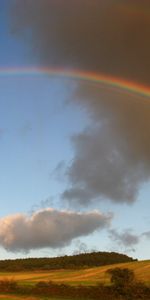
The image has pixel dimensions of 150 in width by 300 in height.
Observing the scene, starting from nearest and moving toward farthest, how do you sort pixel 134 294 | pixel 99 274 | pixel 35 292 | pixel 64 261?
pixel 134 294 → pixel 35 292 → pixel 99 274 → pixel 64 261

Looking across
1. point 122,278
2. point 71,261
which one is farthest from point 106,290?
point 71,261

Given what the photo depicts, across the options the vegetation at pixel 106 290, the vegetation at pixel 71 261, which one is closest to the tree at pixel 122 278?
the vegetation at pixel 106 290

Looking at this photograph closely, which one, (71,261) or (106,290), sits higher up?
(71,261)

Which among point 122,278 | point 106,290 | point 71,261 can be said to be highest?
point 71,261

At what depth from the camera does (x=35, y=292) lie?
7706 cm

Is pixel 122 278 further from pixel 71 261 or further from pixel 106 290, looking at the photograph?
pixel 71 261

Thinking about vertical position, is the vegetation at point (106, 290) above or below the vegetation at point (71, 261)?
below

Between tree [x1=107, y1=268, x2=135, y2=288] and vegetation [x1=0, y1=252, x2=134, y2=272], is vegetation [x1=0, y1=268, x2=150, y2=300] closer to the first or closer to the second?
tree [x1=107, y1=268, x2=135, y2=288]

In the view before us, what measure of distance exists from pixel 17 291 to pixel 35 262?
3488 inches

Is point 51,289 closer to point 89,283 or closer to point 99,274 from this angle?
point 89,283

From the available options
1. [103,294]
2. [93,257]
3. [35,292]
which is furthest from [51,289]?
[93,257]

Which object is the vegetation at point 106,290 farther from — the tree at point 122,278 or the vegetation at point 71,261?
the vegetation at point 71,261

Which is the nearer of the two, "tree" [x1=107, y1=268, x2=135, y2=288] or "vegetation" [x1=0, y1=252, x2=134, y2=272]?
"tree" [x1=107, y1=268, x2=135, y2=288]

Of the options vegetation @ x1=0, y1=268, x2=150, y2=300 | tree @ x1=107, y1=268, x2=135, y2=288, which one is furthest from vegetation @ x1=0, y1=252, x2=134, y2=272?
tree @ x1=107, y1=268, x2=135, y2=288
